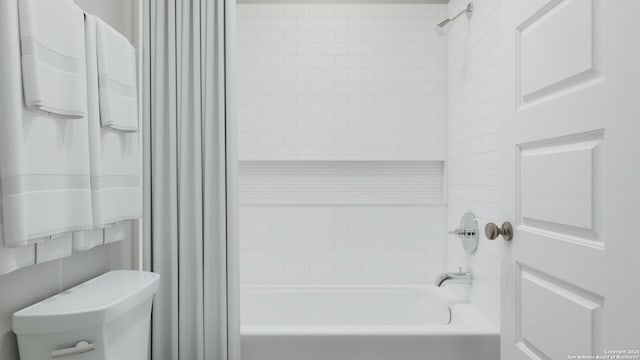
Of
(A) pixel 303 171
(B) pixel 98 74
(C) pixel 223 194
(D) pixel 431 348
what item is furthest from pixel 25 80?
(A) pixel 303 171

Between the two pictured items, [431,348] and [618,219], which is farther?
[431,348]

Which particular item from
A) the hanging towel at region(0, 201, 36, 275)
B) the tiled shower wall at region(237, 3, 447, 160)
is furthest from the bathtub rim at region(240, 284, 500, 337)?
the tiled shower wall at region(237, 3, 447, 160)

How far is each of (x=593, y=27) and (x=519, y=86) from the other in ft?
1.37

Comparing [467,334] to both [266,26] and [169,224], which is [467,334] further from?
[266,26]

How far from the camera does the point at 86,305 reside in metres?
1.28

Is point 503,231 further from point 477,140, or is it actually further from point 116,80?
point 116,80

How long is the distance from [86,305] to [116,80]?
72cm

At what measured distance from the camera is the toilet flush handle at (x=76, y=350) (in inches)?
48.1

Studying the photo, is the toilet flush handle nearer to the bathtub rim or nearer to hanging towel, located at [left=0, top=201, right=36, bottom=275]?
hanging towel, located at [left=0, top=201, right=36, bottom=275]

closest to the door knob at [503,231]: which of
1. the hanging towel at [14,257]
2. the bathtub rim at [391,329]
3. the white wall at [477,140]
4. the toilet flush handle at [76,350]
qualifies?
the white wall at [477,140]

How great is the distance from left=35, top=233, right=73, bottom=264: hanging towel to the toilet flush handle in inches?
9.5

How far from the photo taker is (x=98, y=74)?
1.45 m

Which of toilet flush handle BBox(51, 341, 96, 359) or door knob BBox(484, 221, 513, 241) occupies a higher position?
door knob BBox(484, 221, 513, 241)

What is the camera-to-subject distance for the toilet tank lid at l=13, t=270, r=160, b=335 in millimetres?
1192
